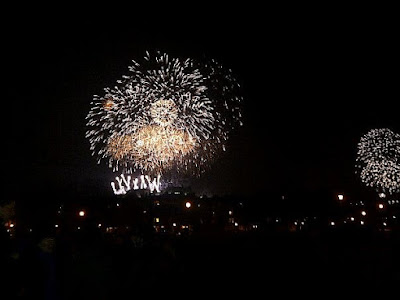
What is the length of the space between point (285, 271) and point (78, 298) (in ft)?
13.2

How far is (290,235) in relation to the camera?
11.3 m

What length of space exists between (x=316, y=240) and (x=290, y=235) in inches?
32.0

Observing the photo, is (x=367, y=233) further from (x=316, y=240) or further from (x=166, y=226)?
(x=166, y=226)

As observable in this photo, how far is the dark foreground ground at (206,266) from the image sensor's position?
697cm

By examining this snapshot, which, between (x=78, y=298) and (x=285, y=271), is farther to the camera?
(x=285, y=271)

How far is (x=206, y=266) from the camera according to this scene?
9.64m

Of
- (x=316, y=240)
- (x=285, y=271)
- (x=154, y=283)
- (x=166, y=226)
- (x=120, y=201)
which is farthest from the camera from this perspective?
(x=120, y=201)

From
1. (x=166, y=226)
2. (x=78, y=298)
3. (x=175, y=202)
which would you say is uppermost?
(x=175, y=202)

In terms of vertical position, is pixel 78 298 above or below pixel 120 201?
below

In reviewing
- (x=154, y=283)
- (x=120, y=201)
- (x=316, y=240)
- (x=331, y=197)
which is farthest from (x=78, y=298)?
(x=120, y=201)

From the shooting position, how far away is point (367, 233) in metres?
11.7

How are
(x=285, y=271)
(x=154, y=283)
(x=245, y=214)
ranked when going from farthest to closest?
(x=245, y=214) < (x=285, y=271) < (x=154, y=283)

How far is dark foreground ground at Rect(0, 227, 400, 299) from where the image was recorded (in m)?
6.97

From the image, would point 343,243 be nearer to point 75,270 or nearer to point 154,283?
point 154,283
